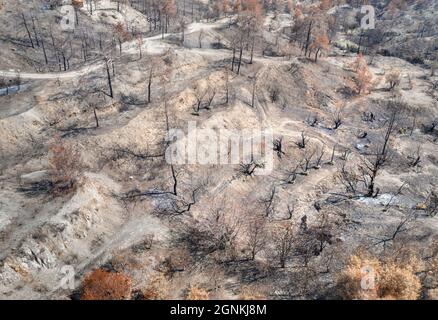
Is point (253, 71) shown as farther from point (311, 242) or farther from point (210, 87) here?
point (311, 242)

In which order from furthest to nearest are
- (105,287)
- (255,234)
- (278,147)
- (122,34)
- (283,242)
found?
(122,34) → (278,147) → (255,234) → (283,242) → (105,287)

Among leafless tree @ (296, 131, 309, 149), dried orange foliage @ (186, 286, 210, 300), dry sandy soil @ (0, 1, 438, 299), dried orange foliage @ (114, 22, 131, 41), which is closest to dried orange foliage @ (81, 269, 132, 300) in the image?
dry sandy soil @ (0, 1, 438, 299)

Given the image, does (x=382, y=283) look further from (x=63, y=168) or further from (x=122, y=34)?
(x=122, y=34)

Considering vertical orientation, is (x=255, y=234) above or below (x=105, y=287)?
below

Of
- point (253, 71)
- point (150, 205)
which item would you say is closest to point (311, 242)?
point (150, 205)

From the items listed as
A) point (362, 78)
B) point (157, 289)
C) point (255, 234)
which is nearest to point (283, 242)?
point (255, 234)

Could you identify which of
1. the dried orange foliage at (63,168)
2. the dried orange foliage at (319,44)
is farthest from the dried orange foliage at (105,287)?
the dried orange foliage at (319,44)

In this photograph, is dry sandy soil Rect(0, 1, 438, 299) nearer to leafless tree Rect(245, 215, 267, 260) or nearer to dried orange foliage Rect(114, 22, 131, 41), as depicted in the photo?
leafless tree Rect(245, 215, 267, 260)
